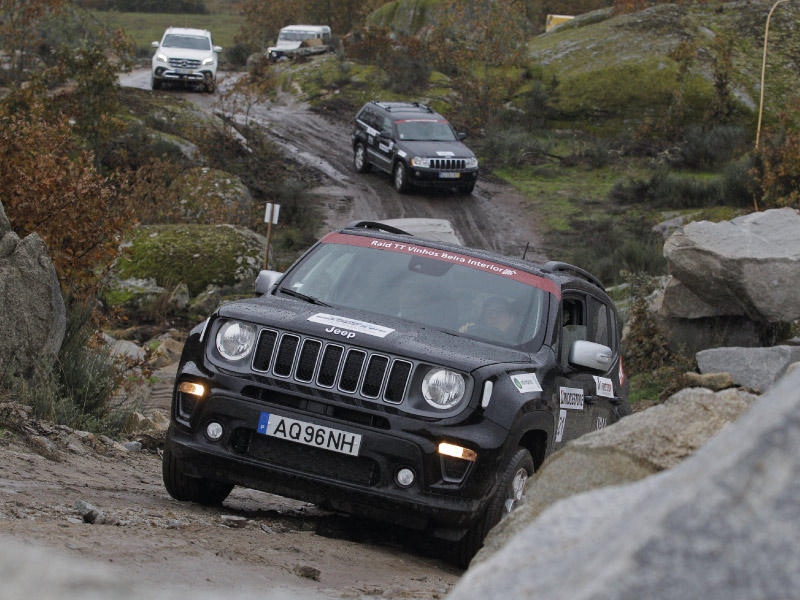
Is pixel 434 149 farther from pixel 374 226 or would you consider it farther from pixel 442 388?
pixel 442 388

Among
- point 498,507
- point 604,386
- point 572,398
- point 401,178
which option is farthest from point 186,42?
point 498,507

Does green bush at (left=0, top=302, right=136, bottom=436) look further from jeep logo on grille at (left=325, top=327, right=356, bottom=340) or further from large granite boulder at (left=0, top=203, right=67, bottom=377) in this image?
jeep logo on grille at (left=325, top=327, right=356, bottom=340)

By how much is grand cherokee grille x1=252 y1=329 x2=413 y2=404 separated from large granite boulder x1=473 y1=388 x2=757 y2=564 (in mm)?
1600

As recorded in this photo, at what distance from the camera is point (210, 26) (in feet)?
287

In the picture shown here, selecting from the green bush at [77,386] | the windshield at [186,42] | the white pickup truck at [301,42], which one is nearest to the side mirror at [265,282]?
the green bush at [77,386]

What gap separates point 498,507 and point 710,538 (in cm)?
346

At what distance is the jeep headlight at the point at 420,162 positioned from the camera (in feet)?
85.4

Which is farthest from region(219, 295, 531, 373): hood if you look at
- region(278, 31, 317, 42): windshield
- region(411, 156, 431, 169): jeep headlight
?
region(278, 31, 317, 42): windshield

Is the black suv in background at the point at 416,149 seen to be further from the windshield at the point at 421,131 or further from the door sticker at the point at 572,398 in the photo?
the door sticker at the point at 572,398

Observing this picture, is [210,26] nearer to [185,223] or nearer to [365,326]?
[185,223]

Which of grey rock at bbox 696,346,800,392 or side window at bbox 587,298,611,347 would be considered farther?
grey rock at bbox 696,346,800,392

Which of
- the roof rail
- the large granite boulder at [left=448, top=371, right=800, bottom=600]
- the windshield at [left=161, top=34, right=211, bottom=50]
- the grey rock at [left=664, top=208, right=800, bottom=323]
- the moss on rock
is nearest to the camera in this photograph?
the large granite boulder at [left=448, top=371, right=800, bottom=600]

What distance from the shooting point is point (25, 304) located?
796 cm

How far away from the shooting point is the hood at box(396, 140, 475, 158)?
26.2 m
